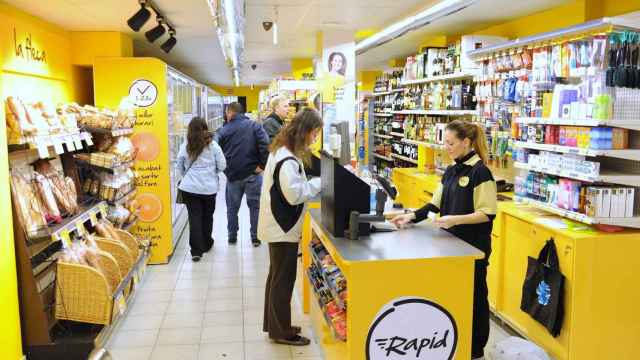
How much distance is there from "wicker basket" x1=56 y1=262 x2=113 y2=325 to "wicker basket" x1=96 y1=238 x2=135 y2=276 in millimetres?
671

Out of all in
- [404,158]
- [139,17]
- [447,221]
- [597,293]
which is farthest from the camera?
[404,158]

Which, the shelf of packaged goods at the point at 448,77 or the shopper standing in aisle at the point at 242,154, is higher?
the shelf of packaged goods at the point at 448,77

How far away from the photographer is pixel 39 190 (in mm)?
4012

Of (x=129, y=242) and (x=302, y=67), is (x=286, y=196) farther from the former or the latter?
(x=302, y=67)

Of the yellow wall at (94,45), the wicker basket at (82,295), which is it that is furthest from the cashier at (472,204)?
the yellow wall at (94,45)

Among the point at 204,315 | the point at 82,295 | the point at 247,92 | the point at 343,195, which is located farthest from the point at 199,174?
the point at 247,92

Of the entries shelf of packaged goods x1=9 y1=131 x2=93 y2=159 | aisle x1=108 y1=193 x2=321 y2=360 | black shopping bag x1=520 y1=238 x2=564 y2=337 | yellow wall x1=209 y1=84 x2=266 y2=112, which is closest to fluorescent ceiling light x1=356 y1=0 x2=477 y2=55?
black shopping bag x1=520 y1=238 x2=564 y2=337

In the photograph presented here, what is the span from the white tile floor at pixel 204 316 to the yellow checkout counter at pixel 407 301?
54.3 inches

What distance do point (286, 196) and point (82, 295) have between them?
1549 millimetres

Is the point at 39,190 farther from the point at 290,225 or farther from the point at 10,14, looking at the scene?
the point at 10,14

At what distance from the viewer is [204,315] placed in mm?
5000

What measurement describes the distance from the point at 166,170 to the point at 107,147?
1400 millimetres

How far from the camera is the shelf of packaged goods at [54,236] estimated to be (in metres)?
3.81

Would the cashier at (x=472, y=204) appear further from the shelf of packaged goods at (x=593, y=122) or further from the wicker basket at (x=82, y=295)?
the wicker basket at (x=82, y=295)
